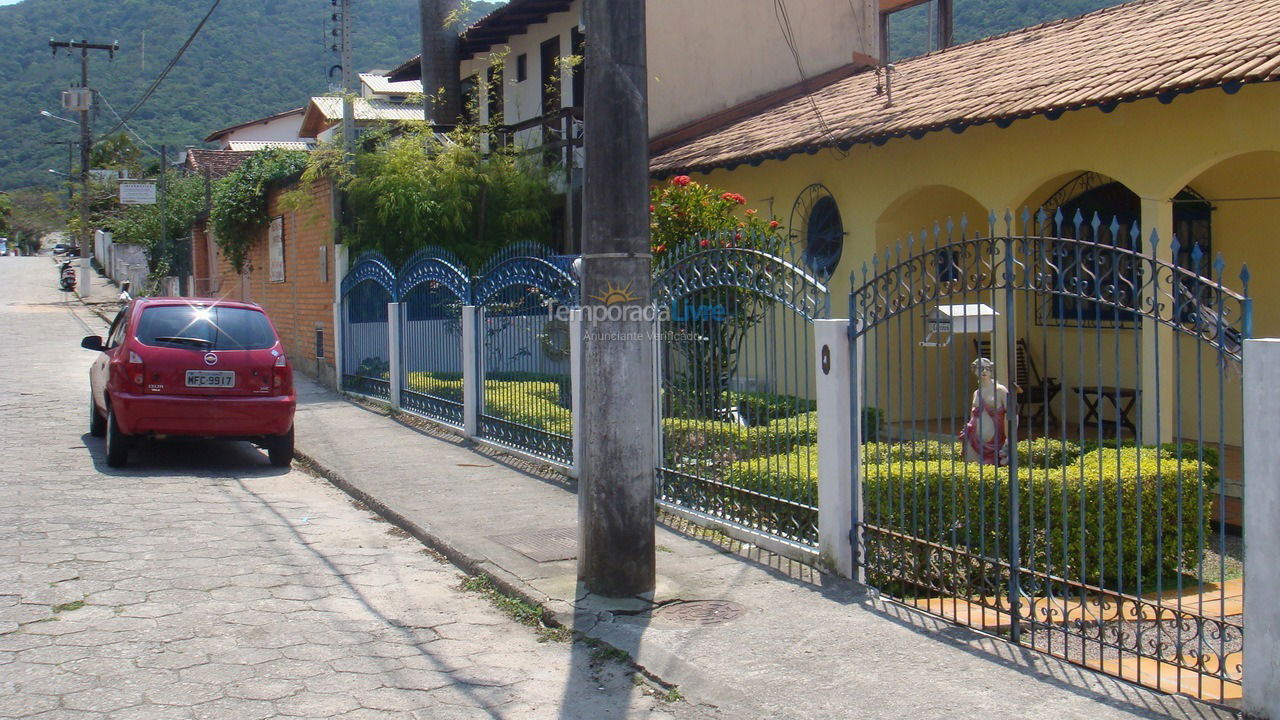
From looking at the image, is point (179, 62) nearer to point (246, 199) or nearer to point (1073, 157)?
point (246, 199)

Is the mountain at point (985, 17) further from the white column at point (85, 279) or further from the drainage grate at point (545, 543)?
the white column at point (85, 279)

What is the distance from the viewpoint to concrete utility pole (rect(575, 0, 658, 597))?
5.76 m

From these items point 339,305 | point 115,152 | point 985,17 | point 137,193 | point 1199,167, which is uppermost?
point 115,152

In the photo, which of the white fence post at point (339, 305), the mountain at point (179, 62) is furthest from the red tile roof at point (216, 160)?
the white fence post at point (339, 305)

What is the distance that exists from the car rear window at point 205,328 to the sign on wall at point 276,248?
868cm

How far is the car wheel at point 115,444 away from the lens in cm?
936

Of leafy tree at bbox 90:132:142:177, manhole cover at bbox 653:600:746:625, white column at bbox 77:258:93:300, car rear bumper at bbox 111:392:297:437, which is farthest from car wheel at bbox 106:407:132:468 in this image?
leafy tree at bbox 90:132:142:177

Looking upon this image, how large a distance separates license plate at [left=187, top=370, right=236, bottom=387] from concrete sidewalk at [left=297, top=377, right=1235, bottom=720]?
1.94m

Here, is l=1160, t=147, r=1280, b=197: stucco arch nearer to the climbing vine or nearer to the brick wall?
the brick wall

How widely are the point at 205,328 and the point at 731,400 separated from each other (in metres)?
5.04

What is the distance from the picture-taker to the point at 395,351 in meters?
13.1

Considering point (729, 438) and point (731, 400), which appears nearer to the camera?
point (729, 438)

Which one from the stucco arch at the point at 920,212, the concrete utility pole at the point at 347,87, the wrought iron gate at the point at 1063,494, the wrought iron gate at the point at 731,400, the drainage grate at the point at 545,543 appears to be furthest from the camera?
the concrete utility pole at the point at 347,87

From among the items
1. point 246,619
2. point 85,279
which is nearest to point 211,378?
point 246,619
